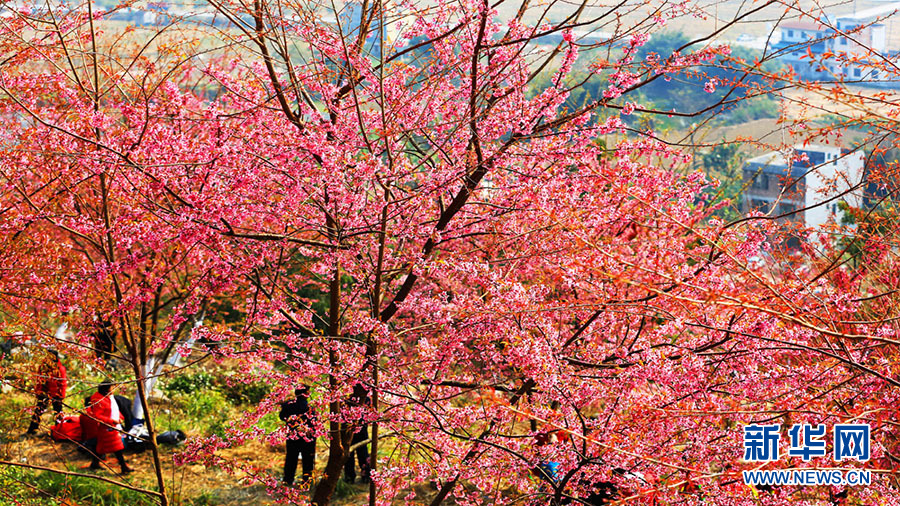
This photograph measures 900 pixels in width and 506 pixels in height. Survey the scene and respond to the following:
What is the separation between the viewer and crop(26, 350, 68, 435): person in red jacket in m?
6.00

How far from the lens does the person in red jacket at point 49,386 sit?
19.7 feet

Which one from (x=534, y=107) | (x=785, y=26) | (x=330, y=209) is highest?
(x=785, y=26)

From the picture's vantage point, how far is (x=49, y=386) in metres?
8.73

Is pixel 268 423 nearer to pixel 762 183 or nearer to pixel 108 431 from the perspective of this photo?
pixel 108 431

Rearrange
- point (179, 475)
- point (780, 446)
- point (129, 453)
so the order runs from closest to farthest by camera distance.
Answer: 1. point (780, 446)
2. point (179, 475)
3. point (129, 453)

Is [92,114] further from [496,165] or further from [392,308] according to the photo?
[496,165]

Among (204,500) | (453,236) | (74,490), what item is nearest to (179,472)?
(204,500)

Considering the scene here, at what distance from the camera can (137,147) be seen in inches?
211

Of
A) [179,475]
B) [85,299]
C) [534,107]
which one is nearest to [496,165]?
[534,107]

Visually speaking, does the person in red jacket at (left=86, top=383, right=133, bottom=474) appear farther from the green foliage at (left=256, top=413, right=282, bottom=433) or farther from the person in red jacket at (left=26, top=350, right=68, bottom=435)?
the green foliage at (left=256, top=413, right=282, bottom=433)

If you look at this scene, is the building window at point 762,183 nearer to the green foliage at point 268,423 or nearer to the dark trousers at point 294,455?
the green foliage at point 268,423

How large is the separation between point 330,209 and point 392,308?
0.90 metres

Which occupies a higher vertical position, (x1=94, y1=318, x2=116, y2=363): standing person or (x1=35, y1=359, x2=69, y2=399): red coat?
(x1=94, y1=318, x2=116, y2=363): standing person

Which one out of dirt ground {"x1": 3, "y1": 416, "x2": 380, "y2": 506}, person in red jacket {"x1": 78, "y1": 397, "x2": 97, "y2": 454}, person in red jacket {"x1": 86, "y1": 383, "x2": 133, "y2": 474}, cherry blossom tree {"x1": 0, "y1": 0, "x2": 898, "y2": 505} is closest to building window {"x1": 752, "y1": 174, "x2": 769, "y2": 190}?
dirt ground {"x1": 3, "y1": 416, "x2": 380, "y2": 506}
